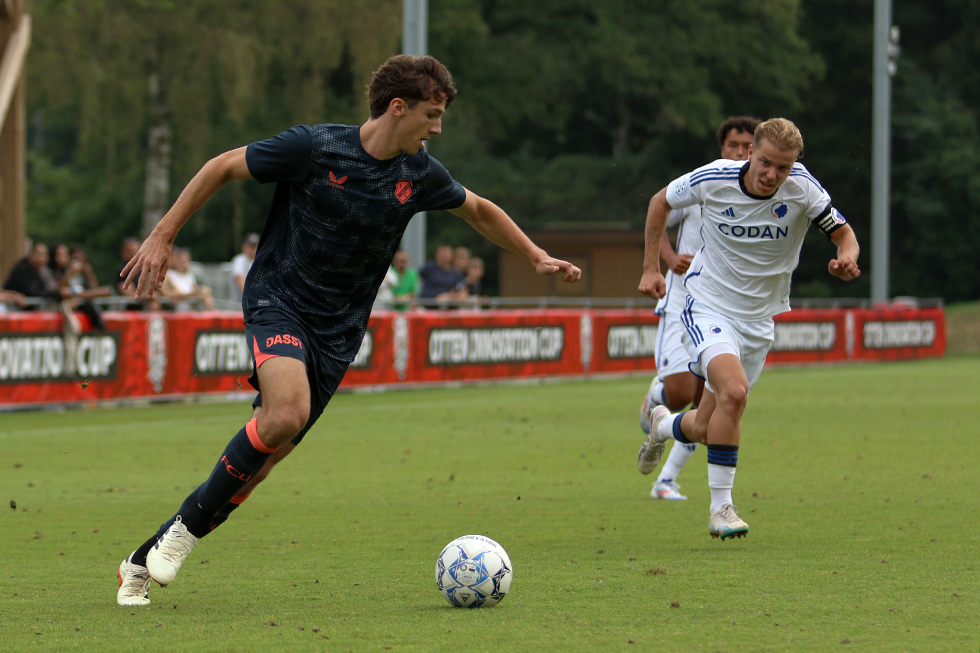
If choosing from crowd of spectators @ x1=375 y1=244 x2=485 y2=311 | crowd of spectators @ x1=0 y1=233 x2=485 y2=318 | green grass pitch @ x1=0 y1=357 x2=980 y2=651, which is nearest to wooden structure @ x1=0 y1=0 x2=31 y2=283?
crowd of spectators @ x1=0 y1=233 x2=485 y2=318

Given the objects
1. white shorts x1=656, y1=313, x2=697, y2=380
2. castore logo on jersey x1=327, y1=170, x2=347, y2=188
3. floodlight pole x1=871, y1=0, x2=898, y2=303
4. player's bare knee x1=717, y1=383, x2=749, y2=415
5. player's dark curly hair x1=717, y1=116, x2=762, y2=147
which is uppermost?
floodlight pole x1=871, y1=0, x2=898, y2=303

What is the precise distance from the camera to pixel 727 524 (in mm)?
6949

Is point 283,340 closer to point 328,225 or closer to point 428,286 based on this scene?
point 328,225

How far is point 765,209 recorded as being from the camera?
7.38 m

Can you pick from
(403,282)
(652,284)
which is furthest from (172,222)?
(403,282)

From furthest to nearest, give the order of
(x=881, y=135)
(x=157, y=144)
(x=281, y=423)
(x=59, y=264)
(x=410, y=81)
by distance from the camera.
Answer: (x=157, y=144)
(x=881, y=135)
(x=59, y=264)
(x=410, y=81)
(x=281, y=423)

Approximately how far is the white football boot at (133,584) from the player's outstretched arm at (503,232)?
6.66 feet

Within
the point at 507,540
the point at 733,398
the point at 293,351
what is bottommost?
the point at 507,540

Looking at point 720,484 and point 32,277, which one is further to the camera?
point 32,277

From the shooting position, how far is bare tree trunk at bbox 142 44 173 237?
3612 cm

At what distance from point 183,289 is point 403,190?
13431 millimetres

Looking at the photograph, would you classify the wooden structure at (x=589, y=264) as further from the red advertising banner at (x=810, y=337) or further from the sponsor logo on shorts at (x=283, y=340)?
the sponsor logo on shorts at (x=283, y=340)

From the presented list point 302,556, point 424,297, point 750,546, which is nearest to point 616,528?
point 750,546

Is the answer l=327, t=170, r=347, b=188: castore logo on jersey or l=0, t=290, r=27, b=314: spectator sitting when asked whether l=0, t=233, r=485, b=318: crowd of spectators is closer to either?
l=0, t=290, r=27, b=314: spectator sitting
